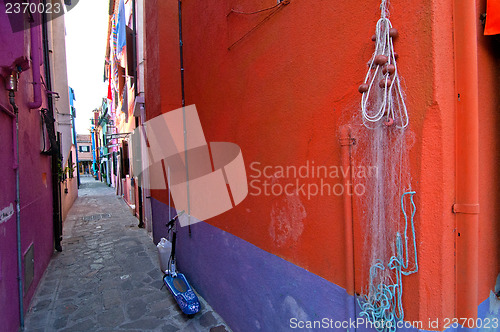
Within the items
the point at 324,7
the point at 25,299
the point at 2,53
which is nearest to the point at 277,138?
the point at 324,7

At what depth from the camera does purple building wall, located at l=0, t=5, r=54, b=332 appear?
10.5ft

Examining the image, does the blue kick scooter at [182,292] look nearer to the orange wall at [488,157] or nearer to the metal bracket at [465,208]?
the orange wall at [488,157]

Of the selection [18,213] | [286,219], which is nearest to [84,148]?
[18,213]

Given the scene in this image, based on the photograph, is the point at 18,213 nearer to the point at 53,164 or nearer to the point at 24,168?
the point at 24,168

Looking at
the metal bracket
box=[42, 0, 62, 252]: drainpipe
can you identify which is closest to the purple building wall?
box=[42, 0, 62, 252]: drainpipe

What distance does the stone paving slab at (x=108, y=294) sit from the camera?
12.3 feet

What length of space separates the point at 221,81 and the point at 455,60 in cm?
265

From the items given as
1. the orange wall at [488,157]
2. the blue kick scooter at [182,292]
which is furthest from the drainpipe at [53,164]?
the orange wall at [488,157]

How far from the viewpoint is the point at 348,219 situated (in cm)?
177

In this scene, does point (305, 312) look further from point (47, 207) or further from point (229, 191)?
point (47, 207)

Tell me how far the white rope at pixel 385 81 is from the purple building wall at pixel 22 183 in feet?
12.7

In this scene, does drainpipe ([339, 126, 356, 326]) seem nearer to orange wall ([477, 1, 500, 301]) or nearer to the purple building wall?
orange wall ([477, 1, 500, 301])

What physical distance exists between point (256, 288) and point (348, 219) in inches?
62.8

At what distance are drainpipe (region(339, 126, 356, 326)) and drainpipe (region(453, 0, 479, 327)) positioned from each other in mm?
560
